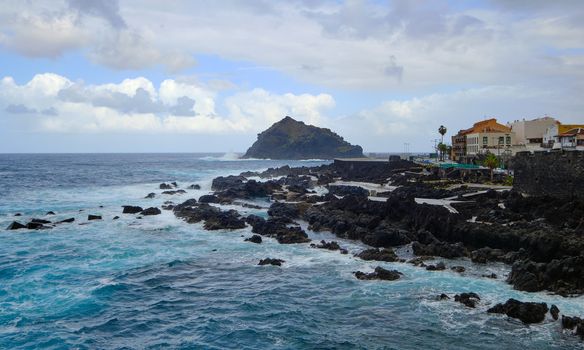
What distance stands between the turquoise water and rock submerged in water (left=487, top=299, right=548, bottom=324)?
0.41 metres

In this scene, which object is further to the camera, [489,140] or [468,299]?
[489,140]

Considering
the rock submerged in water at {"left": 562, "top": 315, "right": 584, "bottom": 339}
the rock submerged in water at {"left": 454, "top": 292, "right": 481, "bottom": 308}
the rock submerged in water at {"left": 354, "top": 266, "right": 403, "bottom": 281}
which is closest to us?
the rock submerged in water at {"left": 562, "top": 315, "right": 584, "bottom": 339}

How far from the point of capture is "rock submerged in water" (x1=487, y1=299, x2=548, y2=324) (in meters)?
22.6

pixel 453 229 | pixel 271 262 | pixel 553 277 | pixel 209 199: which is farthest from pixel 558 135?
pixel 271 262

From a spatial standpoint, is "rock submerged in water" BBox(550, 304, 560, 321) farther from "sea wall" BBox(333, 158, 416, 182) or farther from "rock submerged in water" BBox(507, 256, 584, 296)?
"sea wall" BBox(333, 158, 416, 182)

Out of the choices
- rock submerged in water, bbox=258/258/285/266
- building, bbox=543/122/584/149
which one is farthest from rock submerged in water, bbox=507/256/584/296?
building, bbox=543/122/584/149

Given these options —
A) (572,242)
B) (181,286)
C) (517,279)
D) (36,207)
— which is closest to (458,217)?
(572,242)

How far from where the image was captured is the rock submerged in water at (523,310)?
22.6 metres

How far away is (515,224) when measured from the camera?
124 ft

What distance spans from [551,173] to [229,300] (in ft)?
119

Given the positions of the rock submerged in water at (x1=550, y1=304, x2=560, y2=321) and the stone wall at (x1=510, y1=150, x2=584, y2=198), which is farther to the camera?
the stone wall at (x1=510, y1=150, x2=584, y2=198)

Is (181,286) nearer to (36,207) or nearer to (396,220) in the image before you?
(396,220)

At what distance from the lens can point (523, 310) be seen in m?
22.8

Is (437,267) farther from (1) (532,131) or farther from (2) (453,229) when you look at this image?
(1) (532,131)
